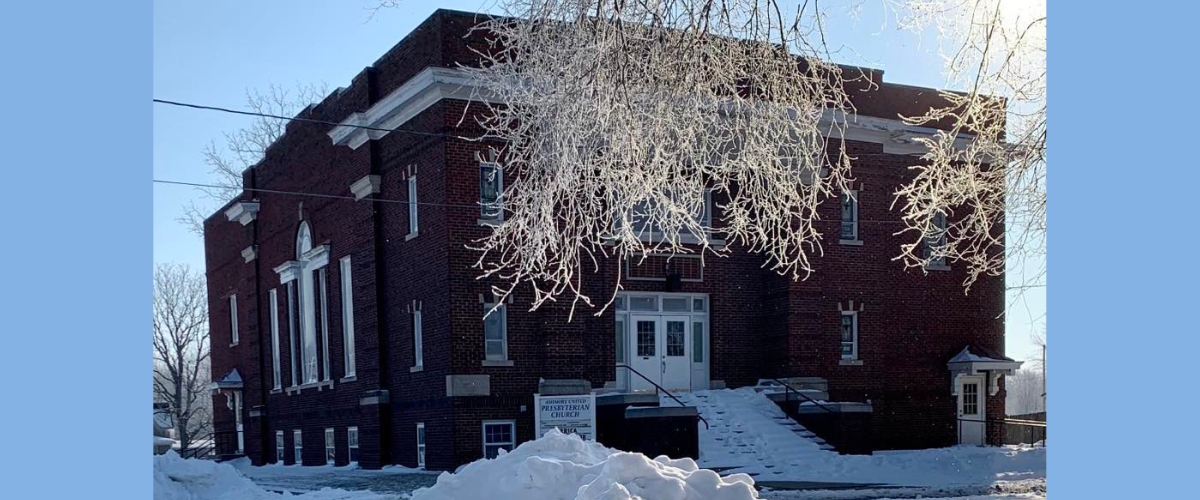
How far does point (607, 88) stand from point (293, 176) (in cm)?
916

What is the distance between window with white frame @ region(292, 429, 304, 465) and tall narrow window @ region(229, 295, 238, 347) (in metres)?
1.55

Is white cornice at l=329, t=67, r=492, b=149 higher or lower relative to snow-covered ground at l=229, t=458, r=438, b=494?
higher

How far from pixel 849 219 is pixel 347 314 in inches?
277

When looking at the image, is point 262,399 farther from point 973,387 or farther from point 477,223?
point 973,387

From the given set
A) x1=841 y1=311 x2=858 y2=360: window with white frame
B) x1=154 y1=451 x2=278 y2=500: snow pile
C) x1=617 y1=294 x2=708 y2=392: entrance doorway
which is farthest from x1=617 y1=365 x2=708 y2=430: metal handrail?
x1=154 y1=451 x2=278 y2=500: snow pile

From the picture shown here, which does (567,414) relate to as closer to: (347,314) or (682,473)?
(347,314)

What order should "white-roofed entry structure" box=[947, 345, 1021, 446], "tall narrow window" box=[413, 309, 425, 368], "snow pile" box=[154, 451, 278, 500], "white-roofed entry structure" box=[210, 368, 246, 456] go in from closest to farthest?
"snow pile" box=[154, 451, 278, 500]
"white-roofed entry structure" box=[947, 345, 1021, 446]
"tall narrow window" box=[413, 309, 425, 368]
"white-roofed entry structure" box=[210, 368, 246, 456]

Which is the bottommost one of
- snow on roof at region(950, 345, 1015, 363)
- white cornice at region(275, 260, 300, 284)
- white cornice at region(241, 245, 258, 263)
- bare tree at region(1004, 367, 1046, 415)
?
bare tree at region(1004, 367, 1046, 415)

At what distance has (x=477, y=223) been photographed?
13.2 meters

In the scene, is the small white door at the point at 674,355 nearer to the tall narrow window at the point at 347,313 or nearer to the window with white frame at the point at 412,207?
the window with white frame at the point at 412,207

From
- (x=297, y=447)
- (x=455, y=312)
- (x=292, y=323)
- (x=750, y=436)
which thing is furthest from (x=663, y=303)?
(x=297, y=447)

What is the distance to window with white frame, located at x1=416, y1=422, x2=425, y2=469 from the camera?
44.1ft

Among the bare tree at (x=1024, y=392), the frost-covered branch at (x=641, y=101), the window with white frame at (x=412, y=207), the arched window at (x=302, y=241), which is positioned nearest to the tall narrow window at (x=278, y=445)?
the arched window at (x=302, y=241)

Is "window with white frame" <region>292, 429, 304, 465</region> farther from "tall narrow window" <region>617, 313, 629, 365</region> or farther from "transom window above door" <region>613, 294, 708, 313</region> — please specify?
"transom window above door" <region>613, 294, 708, 313</region>
